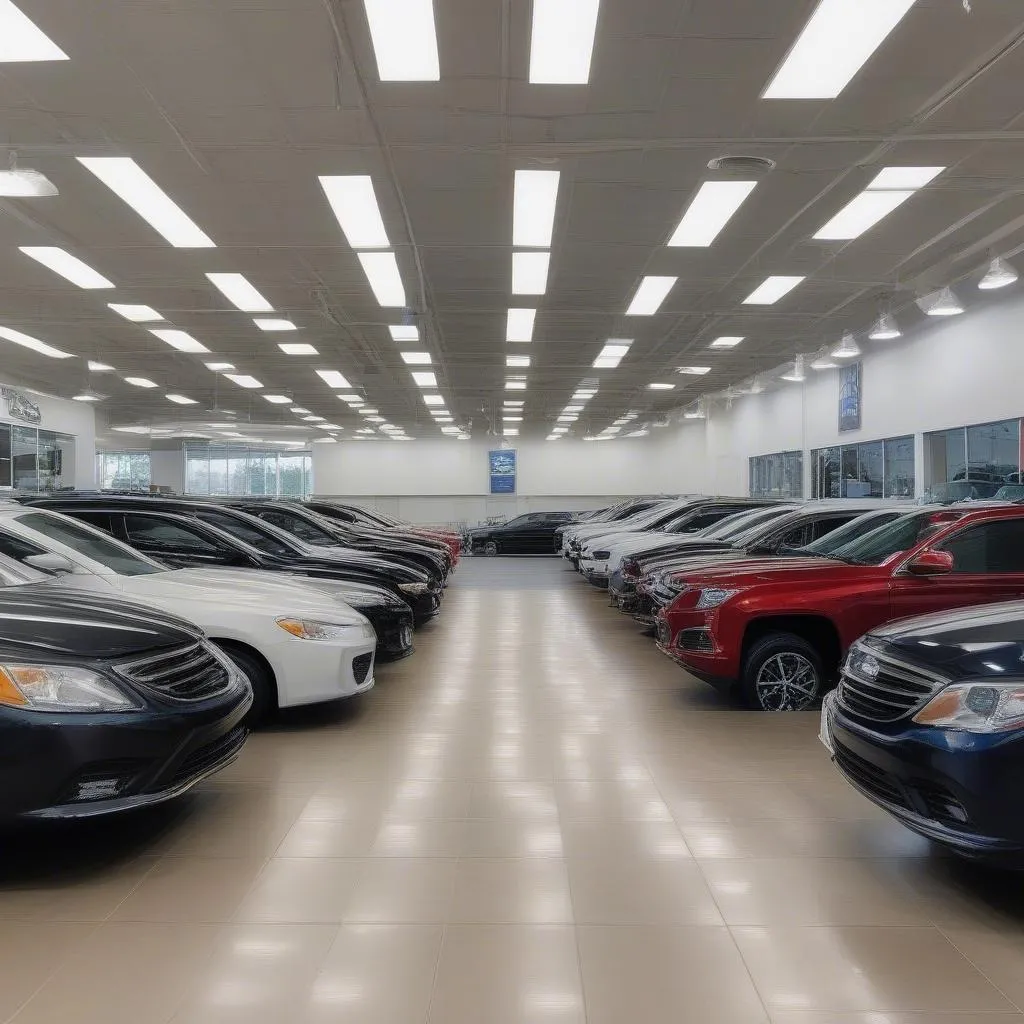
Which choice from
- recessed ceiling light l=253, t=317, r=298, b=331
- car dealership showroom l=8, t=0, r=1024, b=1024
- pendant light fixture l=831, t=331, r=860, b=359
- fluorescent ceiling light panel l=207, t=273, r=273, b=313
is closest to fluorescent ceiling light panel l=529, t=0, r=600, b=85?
car dealership showroom l=8, t=0, r=1024, b=1024

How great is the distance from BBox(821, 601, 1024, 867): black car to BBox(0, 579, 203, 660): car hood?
10.1ft

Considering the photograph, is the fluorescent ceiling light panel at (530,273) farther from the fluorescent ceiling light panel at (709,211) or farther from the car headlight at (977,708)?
the car headlight at (977,708)

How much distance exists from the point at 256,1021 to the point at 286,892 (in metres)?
0.99

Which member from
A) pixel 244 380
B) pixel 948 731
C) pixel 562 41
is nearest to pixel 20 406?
pixel 244 380

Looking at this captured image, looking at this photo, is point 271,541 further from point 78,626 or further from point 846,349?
point 846,349

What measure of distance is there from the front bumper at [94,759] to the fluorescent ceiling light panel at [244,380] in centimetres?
1806

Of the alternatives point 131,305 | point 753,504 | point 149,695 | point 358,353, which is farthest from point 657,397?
point 149,695

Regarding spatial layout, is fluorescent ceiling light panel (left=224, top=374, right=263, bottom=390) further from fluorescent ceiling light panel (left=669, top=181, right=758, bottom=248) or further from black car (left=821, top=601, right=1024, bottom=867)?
black car (left=821, top=601, right=1024, bottom=867)

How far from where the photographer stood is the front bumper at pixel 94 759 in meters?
3.55

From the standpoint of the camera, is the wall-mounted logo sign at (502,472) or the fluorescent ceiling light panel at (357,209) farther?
the wall-mounted logo sign at (502,472)

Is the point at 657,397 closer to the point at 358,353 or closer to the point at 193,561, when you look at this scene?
the point at 358,353

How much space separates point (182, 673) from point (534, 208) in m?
6.59

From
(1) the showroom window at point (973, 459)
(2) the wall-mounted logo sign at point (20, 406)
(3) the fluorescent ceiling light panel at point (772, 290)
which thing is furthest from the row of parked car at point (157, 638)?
(2) the wall-mounted logo sign at point (20, 406)

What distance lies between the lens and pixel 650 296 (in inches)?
525
